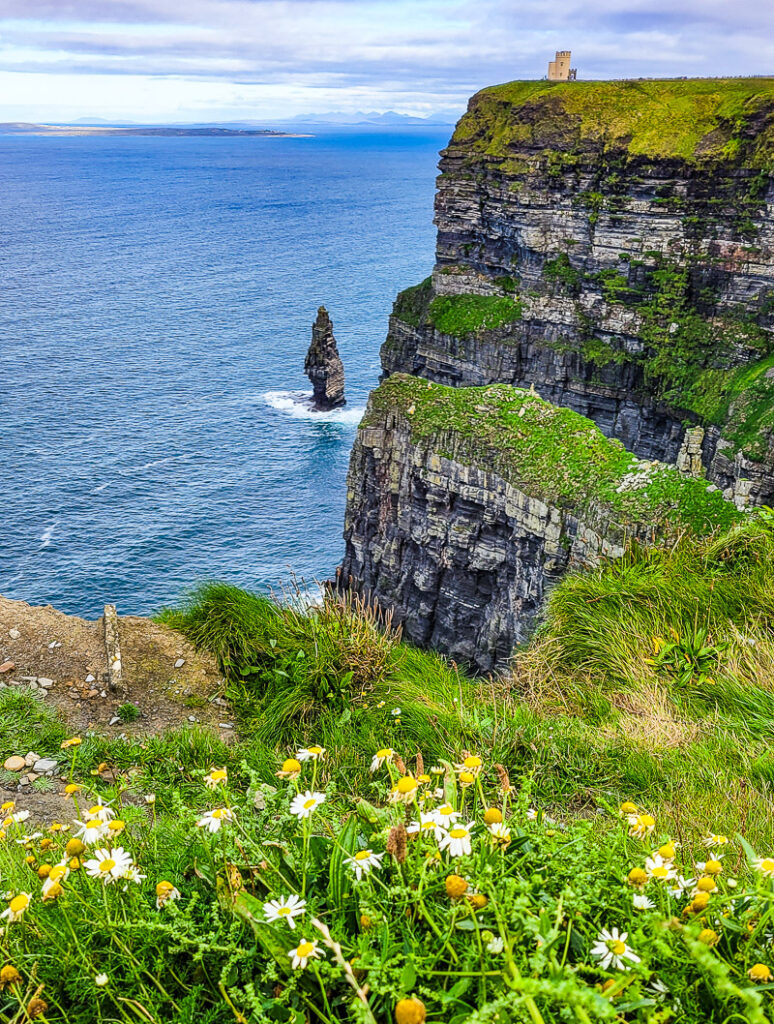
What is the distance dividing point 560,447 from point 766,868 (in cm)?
1822

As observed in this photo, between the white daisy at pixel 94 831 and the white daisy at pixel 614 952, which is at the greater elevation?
the white daisy at pixel 614 952

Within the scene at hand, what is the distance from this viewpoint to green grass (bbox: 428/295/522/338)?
184ft

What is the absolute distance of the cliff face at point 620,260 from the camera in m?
47.3

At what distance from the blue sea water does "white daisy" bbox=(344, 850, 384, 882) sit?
38893 mm

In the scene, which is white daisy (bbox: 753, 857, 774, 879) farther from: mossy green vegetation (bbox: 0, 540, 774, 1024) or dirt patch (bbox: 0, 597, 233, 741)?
dirt patch (bbox: 0, 597, 233, 741)

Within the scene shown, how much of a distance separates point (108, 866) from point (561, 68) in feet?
249

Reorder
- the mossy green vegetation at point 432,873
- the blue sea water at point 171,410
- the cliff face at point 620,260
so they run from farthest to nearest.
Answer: the cliff face at point 620,260 → the blue sea water at point 171,410 → the mossy green vegetation at point 432,873

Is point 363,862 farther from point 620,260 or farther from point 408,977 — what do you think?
point 620,260

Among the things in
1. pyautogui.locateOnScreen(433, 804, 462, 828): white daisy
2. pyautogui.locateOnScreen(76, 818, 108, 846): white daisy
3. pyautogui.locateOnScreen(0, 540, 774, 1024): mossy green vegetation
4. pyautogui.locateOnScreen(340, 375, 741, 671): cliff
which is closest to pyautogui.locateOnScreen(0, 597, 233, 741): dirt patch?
pyautogui.locateOnScreen(0, 540, 774, 1024): mossy green vegetation

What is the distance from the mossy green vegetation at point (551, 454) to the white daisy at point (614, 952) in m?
13.0

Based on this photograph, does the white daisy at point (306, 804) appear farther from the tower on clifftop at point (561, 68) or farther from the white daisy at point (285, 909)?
the tower on clifftop at point (561, 68)

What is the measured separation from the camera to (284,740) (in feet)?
28.7

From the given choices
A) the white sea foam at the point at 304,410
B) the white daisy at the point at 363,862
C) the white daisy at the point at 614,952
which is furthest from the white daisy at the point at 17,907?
the white sea foam at the point at 304,410

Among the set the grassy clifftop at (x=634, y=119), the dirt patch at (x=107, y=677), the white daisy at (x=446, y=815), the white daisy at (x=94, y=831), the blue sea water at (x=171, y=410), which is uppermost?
the grassy clifftop at (x=634, y=119)
